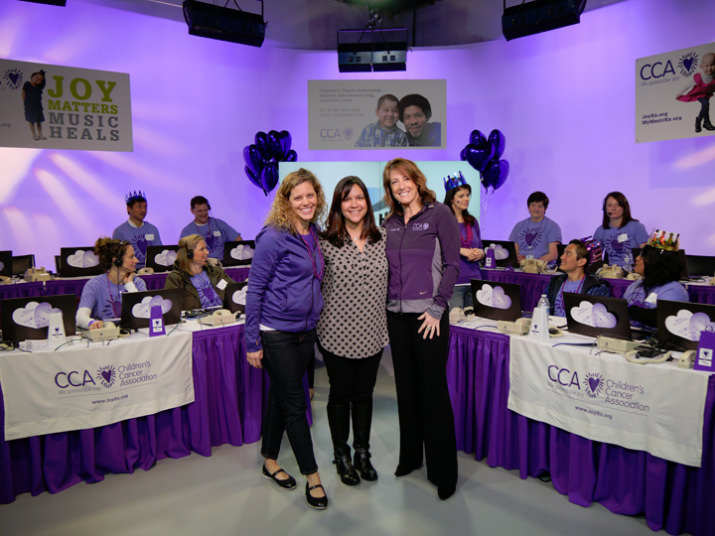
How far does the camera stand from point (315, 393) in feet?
13.3

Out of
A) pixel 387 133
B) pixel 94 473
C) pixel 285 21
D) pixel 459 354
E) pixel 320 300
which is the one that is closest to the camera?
pixel 320 300

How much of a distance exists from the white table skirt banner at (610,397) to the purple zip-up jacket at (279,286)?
3.91ft

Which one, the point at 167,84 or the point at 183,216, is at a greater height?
the point at 167,84

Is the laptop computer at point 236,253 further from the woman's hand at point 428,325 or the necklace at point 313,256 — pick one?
the woman's hand at point 428,325

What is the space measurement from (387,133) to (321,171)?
47.5 inches

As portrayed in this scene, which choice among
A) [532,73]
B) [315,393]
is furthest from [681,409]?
[532,73]

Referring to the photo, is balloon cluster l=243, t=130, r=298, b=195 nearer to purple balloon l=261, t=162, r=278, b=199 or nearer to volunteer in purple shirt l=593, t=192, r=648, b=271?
purple balloon l=261, t=162, r=278, b=199

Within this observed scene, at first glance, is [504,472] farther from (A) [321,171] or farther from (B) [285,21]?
(B) [285,21]

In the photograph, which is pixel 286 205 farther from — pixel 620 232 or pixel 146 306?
pixel 620 232

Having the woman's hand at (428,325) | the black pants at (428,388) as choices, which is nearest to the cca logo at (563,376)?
the black pants at (428,388)

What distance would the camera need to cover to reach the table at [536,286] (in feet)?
14.3

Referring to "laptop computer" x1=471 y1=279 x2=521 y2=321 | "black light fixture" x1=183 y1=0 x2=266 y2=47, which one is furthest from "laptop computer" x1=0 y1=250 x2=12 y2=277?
"laptop computer" x1=471 y1=279 x2=521 y2=321

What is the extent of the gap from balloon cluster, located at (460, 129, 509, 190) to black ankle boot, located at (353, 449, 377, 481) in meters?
6.09

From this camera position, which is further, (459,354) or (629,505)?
(459,354)
